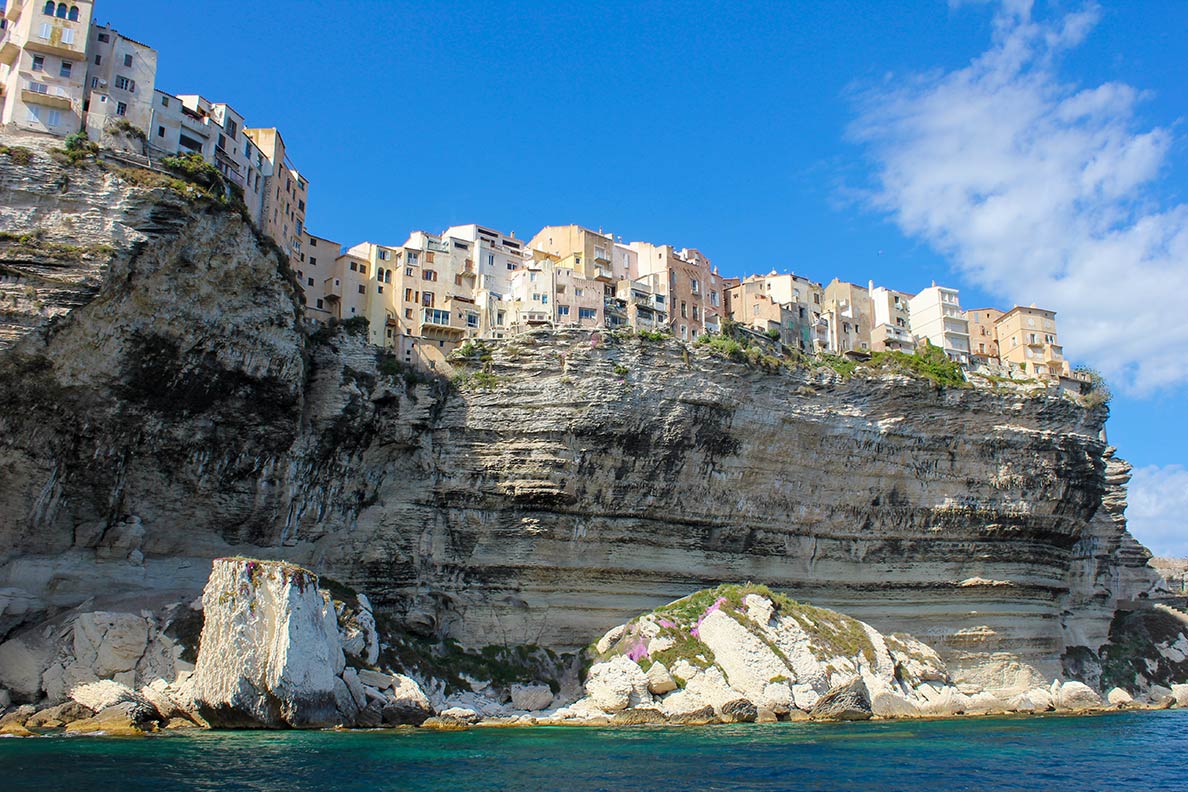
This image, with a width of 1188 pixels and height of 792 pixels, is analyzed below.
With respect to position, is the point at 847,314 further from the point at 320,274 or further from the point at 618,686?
the point at 618,686

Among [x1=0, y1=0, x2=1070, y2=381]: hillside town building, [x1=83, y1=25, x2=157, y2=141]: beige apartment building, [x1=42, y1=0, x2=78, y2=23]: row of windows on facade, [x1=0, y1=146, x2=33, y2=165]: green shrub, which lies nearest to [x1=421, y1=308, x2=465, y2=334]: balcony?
[x1=0, y1=0, x2=1070, y2=381]: hillside town building

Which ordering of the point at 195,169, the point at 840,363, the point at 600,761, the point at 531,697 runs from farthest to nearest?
the point at 840,363 → the point at 531,697 → the point at 195,169 → the point at 600,761

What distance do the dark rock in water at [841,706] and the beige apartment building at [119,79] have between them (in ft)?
100.0

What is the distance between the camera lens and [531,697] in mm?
35656

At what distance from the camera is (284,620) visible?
27484 mm

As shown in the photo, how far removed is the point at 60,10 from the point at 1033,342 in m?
55.2

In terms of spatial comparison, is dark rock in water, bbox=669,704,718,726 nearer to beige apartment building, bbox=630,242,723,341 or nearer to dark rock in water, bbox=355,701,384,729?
dark rock in water, bbox=355,701,384,729

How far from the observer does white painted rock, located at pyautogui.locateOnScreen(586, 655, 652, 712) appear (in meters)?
34.5

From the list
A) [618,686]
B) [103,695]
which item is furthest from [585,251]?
[103,695]

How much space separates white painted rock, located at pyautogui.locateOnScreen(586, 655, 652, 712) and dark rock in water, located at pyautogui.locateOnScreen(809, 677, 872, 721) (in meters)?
5.88

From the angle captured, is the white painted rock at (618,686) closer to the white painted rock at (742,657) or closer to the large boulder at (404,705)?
the white painted rock at (742,657)

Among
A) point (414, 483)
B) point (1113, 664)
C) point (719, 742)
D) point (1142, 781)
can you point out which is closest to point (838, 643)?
point (719, 742)

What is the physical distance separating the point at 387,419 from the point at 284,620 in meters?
12.6

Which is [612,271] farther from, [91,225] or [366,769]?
[366,769]
